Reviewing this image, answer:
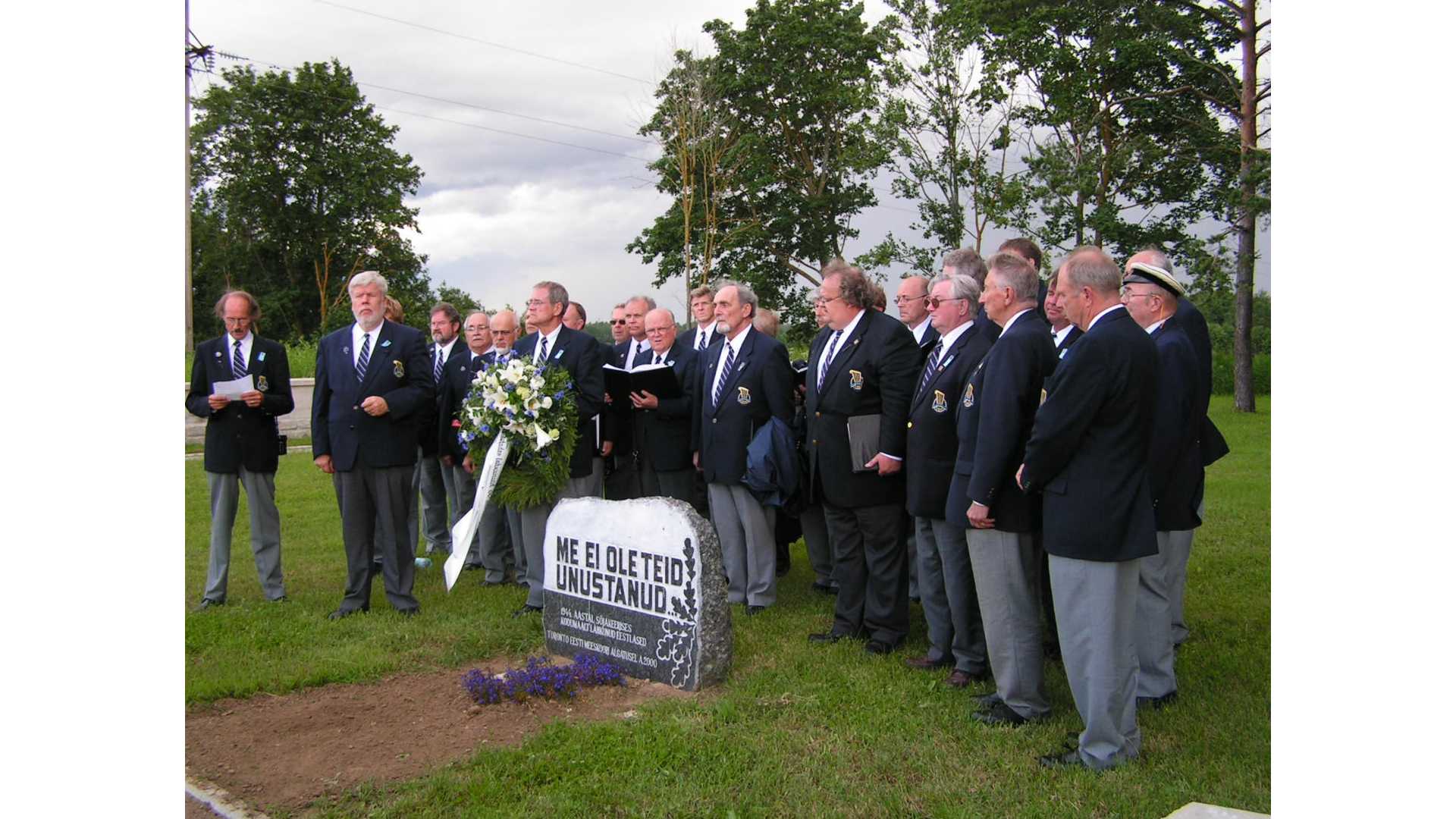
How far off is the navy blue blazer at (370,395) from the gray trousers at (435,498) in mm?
1846

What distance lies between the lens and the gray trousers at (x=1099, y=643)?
13.8 feet

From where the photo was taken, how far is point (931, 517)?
546 cm

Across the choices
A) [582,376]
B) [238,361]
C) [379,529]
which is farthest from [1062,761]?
[238,361]

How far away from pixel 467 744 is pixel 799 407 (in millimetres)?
3793

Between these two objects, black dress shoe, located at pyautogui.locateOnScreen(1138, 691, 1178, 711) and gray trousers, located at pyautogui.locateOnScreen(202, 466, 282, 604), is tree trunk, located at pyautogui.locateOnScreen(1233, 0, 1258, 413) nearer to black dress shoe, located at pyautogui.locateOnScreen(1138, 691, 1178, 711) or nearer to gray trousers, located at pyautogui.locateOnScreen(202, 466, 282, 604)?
black dress shoe, located at pyautogui.locateOnScreen(1138, 691, 1178, 711)

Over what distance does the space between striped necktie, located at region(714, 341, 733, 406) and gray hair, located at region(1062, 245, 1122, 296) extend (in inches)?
122

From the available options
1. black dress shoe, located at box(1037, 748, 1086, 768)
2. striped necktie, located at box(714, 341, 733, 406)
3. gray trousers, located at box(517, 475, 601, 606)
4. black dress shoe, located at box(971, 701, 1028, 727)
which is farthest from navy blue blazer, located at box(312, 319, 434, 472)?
black dress shoe, located at box(1037, 748, 1086, 768)

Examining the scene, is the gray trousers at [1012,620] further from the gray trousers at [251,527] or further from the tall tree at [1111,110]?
the tall tree at [1111,110]

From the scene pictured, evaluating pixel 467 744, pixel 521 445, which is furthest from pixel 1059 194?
pixel 467 744

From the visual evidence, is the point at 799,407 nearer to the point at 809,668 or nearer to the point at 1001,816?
the point at 809,668

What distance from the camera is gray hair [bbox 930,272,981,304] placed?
5.40 metres

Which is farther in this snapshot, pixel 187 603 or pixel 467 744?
pixel 187 603

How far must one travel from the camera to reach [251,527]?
24.7 ft

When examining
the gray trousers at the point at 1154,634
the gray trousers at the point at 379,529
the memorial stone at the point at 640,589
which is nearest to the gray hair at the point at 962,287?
the gray trousers at the point at 1154,634
